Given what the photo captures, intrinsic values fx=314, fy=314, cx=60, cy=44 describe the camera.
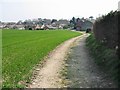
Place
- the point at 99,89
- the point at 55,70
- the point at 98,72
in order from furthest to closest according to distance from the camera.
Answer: the point at 55,70
the point at 98,72
the point at 99,89

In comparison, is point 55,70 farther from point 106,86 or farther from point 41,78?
point 106,86

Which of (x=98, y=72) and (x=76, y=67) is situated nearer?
(x=98, y=72)

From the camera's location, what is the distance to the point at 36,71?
1463cm

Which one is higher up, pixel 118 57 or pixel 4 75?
pixel 118 57

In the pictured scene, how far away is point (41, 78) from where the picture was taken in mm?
12883

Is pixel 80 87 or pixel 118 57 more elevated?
pixel 118 57

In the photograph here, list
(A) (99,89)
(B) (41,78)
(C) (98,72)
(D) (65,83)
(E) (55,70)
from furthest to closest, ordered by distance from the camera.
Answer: (E) (55,70)
(C) (98,72)
(B) (41,78)
(D) (65,83)
(A) (99,89)

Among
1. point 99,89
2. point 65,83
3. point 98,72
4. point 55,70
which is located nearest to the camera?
point 99,89

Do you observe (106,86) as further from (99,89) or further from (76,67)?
(76,67)

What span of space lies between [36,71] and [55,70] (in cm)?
99

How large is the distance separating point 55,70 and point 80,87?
420 cm

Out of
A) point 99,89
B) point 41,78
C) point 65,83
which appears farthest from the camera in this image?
point 41,78

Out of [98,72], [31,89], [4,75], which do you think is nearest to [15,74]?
[4,75]

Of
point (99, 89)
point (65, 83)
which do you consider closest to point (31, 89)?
point (65, 83)
